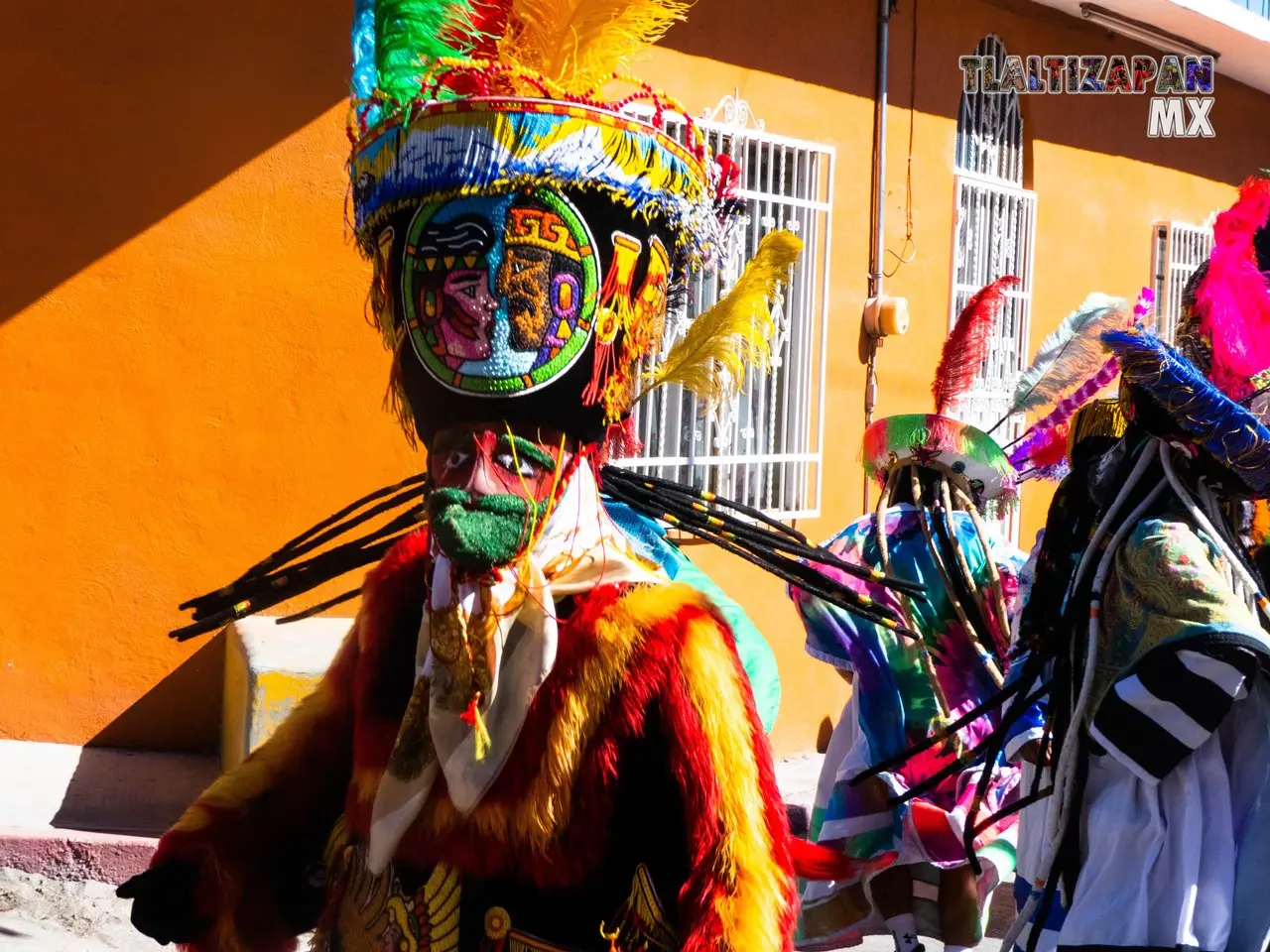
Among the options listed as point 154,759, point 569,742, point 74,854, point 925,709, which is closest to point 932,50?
point 925,709

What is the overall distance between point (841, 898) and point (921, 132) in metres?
4.99

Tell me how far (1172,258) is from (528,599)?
968 centimetres

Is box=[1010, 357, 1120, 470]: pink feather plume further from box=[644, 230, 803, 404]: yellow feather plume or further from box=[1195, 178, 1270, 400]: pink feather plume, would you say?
box=[644, 230, 803, 404]: yellow feather plume

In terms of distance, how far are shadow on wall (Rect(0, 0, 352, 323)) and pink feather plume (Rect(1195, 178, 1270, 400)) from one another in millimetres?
2945

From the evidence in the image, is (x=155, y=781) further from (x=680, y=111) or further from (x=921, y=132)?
(x=921, y=132)

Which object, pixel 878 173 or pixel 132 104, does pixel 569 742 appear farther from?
pixel 878 173

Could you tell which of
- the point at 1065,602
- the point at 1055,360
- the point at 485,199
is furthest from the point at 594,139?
the point at 1055,360

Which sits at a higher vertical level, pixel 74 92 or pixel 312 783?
pixel 74 92

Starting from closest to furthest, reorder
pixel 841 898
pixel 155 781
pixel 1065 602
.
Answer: pixel 1065 602, pixel 841 898, pixel 155 781

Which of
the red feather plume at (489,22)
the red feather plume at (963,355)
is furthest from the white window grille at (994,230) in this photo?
the red feather plume at (489,22)

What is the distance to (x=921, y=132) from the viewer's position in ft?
26.3

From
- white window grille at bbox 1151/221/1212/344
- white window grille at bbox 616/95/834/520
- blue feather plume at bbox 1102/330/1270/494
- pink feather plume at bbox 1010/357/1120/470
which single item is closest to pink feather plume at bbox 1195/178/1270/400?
blue feather plume at bbox 1102/330/1270/494

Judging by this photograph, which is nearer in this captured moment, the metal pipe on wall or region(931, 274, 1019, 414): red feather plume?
region(931, 274, 1019, 414): red feather plume

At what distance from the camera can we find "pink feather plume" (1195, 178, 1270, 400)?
146 inches
